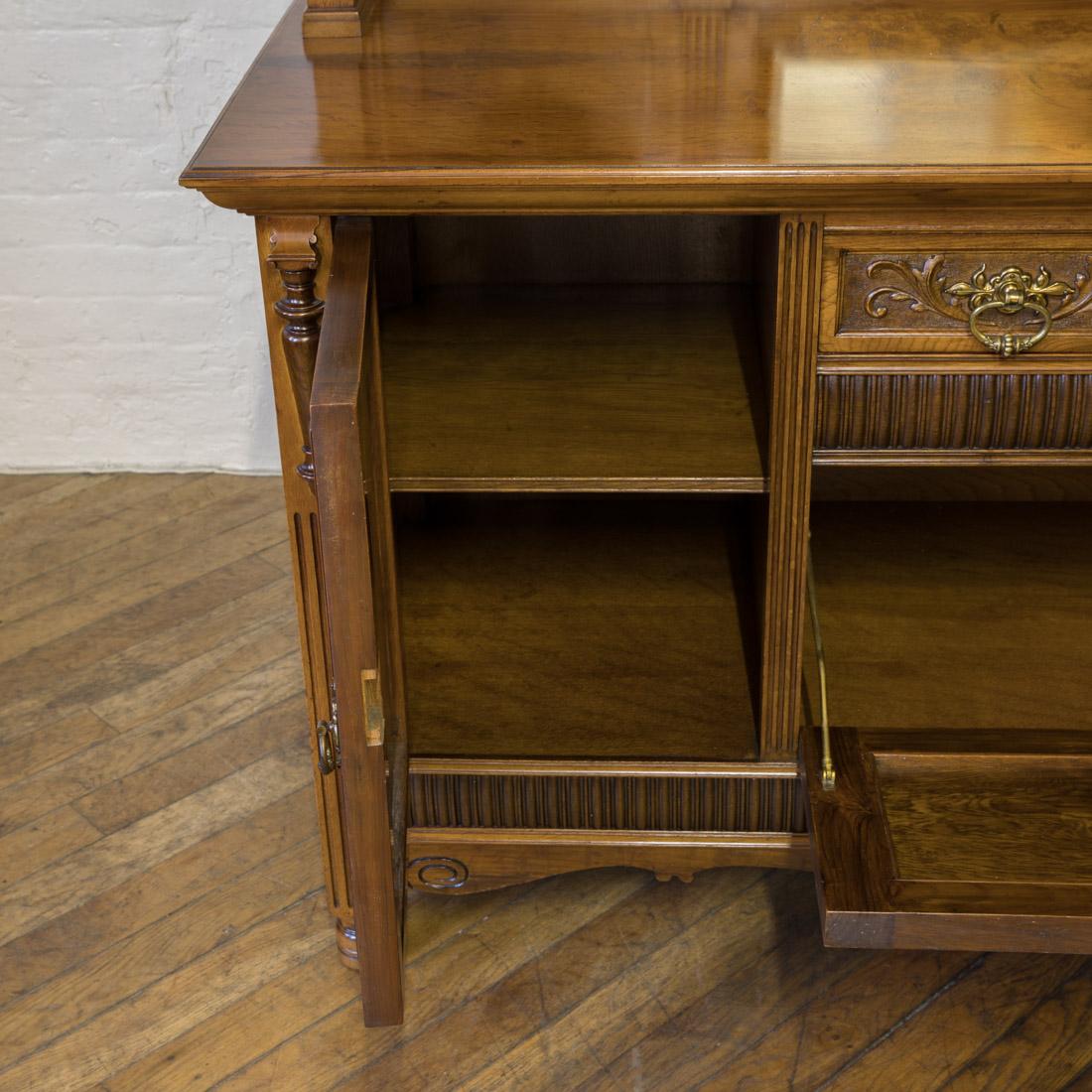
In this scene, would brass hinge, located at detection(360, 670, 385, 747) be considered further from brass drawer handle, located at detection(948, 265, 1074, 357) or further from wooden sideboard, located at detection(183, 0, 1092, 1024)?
brass drawer handle, located at detection(948, 265, 1074, 357)

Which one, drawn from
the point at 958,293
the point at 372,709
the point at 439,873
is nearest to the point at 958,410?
the point at 958,293

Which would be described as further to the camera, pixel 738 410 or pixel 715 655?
pixel 715 655

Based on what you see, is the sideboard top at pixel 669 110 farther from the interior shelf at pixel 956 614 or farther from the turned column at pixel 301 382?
the interior shelf at pixel 956 614

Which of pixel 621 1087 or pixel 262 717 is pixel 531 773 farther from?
pixel 262 717

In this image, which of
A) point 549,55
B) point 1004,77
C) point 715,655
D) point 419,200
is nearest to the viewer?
point 419,200

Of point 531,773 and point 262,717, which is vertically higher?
point 531,773

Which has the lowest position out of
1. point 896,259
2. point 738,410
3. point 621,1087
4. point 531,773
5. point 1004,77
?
point 621,1087

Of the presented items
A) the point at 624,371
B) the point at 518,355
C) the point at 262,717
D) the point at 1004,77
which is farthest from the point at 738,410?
the point at 262,717

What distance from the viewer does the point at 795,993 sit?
64.2 inches

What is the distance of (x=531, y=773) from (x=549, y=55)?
778 millimetres

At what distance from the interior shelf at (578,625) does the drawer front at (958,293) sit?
0.51 metres

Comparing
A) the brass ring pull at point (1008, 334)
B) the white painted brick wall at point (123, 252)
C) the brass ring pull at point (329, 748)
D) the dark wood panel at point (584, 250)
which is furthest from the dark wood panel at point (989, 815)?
the white painted brick wall at point (123, 252)

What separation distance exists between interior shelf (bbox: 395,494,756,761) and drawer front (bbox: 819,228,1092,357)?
0.51 metres

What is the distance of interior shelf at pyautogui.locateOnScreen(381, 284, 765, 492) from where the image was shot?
4.78 feet
